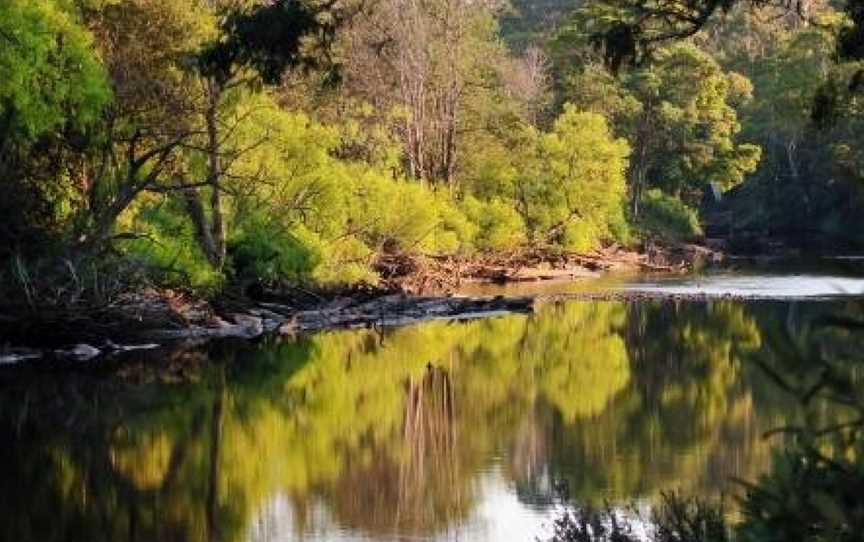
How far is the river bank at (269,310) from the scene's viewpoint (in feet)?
83.5

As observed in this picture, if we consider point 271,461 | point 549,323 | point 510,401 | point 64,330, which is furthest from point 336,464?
point 549,323

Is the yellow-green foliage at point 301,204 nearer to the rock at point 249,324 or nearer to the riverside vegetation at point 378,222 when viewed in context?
the riverside vegetation at point 378,222

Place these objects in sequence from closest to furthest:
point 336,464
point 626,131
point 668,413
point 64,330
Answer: point 336,464, point 668,413, point 64,330, point 626,131

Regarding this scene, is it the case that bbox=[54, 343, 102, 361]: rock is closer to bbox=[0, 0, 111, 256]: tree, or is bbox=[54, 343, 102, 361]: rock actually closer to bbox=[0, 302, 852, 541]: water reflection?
bbox=[0, 302, 852, 541]: water reflection

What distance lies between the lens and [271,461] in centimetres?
1659

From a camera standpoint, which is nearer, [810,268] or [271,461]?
[271,461]

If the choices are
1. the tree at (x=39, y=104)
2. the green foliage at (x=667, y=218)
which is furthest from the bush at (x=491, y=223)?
the tree at (x=39, y=104)

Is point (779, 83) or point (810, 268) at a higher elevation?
point (779, 83)

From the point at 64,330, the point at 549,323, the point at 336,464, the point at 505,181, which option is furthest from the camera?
the point at 505,181

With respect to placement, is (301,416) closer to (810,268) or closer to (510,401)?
(510,401)

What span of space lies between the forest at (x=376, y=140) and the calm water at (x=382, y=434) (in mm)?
4242

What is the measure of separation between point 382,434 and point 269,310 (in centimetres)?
1403

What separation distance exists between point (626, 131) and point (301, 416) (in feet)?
160

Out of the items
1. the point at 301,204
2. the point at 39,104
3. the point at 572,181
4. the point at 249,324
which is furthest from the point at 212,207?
the point at 572,181
